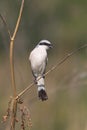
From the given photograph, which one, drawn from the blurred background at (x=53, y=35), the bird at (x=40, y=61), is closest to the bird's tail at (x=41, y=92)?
the bird at (x=40, y=61)

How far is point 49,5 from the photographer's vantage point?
426 inches

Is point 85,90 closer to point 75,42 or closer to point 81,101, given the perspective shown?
point 81,101

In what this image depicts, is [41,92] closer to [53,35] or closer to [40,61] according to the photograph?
[40,61]

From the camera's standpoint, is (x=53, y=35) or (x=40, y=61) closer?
(x=40, y=61)

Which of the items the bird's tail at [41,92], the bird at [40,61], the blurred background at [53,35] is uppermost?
the blurred background at [53,35]

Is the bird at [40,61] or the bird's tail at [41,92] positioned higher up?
the bird at [40,61]

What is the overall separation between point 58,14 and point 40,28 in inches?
39.0

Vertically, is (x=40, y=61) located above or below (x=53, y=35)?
below

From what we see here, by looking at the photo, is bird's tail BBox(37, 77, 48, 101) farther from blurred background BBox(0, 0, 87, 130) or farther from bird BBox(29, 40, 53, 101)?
blurred background BBox(0, 0, 87, 130)

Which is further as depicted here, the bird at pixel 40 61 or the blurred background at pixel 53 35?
the blurred background at pixel 53 35

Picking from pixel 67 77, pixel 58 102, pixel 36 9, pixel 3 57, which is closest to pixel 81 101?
pixel 58 102

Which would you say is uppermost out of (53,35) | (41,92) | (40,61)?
(53,35)

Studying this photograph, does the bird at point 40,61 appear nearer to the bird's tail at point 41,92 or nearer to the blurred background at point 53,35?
the bird's tail at point 41,92

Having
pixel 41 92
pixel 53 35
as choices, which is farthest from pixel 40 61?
pixel 53 35
